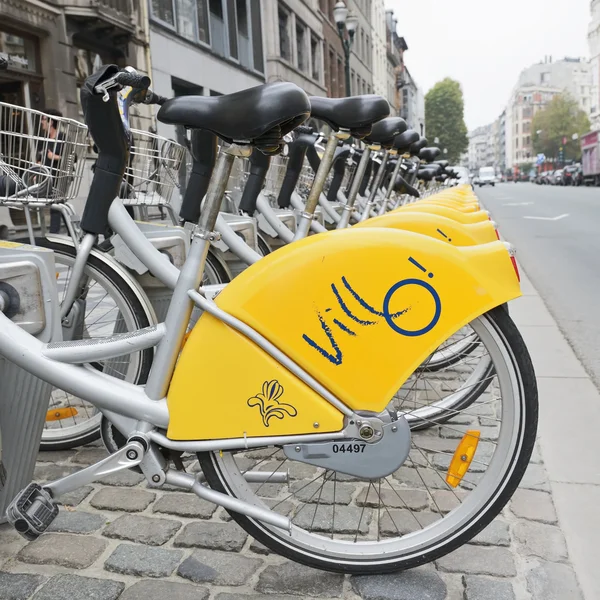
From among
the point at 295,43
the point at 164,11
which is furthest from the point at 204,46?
the point at 295,43

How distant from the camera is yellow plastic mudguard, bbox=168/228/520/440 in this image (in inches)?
70.7

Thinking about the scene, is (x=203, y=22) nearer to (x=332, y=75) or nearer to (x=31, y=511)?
(x=332, y=75)

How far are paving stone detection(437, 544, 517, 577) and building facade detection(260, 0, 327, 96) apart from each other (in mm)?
18778

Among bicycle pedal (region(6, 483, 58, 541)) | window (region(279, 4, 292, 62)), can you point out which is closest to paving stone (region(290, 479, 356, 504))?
bicycle pedal (region(6, 483, 58, 541))

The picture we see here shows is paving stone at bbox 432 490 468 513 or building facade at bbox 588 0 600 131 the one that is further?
building facade at bbox 588 0 600 131

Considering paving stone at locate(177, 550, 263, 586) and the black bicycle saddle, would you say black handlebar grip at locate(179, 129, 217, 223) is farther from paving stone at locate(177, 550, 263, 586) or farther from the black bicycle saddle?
paving stone at locate(177, 550, 263, 586)

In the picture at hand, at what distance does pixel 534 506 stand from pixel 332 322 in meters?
→ 1.22

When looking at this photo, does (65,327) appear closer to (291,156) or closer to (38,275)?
(38,275)

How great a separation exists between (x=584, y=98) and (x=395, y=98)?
95138 millimetres

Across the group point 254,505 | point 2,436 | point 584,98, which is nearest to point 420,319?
point 254,505

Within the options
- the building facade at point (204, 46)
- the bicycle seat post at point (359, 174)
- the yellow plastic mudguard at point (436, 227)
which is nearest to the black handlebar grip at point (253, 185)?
the bicycle seat post at point (359, 174)

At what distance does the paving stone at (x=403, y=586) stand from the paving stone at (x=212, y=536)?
0.45 m

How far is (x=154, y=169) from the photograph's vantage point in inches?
145

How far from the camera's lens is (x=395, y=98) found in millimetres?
71500
